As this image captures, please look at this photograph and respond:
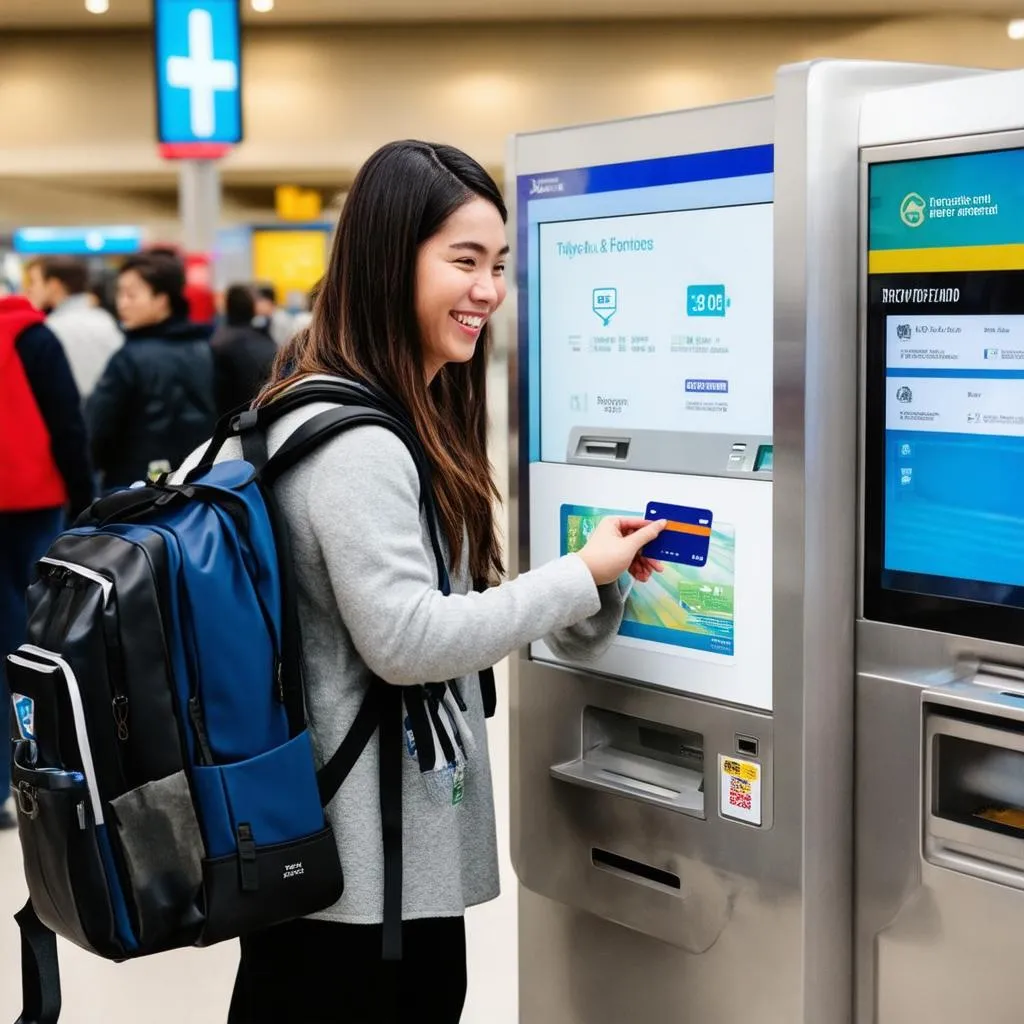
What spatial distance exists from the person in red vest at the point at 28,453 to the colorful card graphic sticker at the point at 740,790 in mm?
2577

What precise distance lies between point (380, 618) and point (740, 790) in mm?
573

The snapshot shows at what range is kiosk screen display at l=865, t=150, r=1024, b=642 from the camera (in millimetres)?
1539

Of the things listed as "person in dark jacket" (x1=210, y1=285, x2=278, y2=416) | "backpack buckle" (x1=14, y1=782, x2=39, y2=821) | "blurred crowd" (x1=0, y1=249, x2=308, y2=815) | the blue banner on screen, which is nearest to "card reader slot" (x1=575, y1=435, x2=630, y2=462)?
"backpack buckle" (x1=14, y1=782, x2=39, y2=821)

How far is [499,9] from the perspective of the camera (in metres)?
11.2

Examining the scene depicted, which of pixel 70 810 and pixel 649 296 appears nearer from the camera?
pixel 70 810

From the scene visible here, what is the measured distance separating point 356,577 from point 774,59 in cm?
1083

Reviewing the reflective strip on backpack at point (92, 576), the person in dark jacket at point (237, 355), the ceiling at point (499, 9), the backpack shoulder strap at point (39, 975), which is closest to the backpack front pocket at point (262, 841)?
the reflective strip on backpack at point (92, 576)

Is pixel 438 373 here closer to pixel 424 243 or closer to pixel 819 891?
pixel 424 243

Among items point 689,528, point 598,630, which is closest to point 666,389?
point 689,528

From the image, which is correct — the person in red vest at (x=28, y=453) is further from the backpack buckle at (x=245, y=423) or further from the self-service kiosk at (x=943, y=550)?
the self-service kiosk at (x=943, y=550)

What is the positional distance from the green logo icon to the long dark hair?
1.57 ft

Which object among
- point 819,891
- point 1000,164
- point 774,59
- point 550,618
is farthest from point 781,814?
point 774,59

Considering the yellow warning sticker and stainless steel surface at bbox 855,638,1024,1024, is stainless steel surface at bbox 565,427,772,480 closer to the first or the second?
stainless steel surface at bbox 855,638,1024,1024

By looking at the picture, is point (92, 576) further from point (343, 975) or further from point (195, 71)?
point (195, 71)
